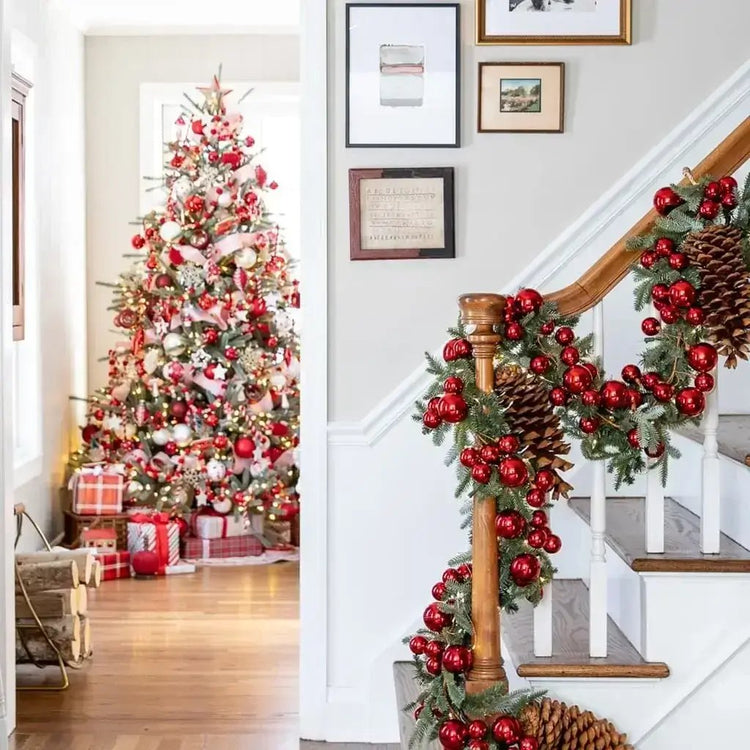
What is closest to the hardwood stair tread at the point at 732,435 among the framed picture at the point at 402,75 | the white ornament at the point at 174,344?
the framed picture at the point at 402,75

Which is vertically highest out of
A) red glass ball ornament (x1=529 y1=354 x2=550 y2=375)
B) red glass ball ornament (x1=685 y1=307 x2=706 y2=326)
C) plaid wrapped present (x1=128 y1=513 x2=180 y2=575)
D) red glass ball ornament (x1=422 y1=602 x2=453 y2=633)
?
red glass ball ornament (x1=685 y1=307 x2=706 y2=326)

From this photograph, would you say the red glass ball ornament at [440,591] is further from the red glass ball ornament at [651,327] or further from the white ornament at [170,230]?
the white ornament at [170,230]

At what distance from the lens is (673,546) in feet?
9.17

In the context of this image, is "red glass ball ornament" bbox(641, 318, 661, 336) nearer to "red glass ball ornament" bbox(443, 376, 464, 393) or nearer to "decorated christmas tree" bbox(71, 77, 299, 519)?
"red glass ball ornament" bbox(443, 376, 464, 393)

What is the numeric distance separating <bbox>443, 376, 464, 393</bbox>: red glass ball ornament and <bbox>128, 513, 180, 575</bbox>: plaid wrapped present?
3807mm

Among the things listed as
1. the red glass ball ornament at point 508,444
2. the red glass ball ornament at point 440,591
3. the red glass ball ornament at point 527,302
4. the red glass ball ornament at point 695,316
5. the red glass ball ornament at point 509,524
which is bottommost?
the red glass ball ornament at point 440,591

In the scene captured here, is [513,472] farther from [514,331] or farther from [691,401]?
[691,401]

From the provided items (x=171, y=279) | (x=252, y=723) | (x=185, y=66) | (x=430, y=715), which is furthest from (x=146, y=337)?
(x=430, y=715)

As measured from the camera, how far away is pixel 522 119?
3.79 meters

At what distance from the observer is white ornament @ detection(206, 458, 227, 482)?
634 cm

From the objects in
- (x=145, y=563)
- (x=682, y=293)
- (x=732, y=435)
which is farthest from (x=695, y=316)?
(x=145, y=563)

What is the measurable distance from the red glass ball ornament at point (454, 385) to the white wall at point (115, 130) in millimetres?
4778

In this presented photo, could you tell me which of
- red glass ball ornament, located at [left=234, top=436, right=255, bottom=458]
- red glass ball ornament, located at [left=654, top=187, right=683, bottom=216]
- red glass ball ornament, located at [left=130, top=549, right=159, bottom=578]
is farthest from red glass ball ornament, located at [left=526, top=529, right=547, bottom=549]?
red glass ball ornament, located at [left=234, top=436, right=255, bottom=458]

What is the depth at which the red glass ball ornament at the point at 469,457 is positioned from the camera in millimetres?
2521
